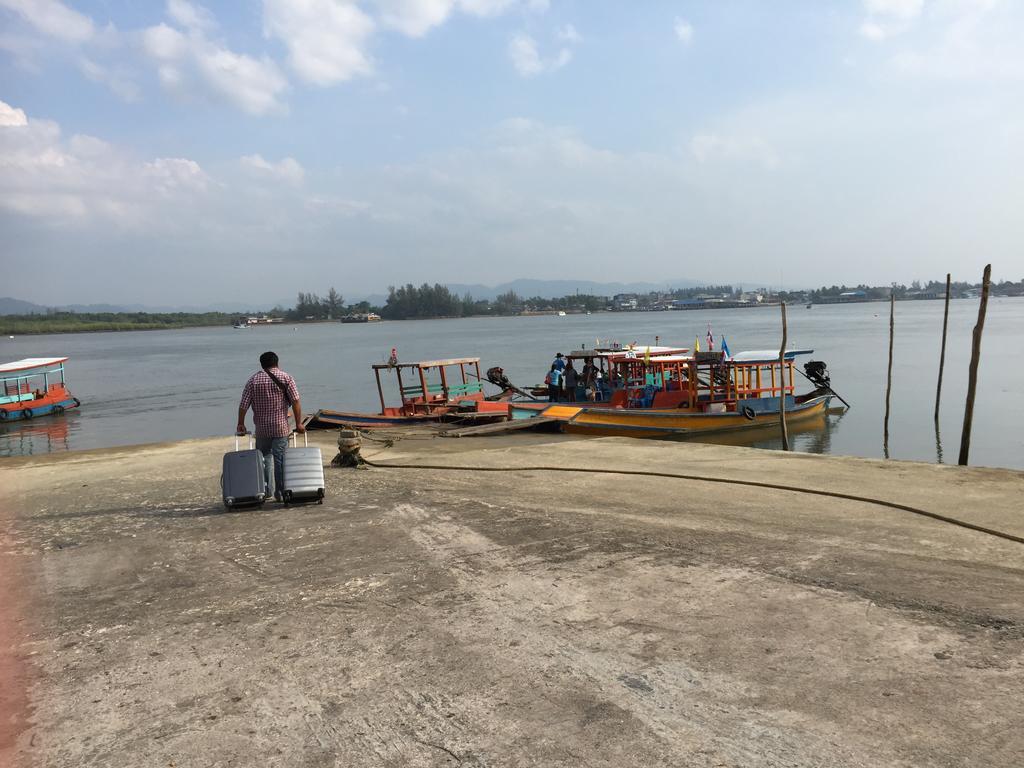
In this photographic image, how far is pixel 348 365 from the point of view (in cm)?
6719

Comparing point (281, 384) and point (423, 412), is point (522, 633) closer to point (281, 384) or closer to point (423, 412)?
point (281, 384)

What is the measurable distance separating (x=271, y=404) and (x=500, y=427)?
33.8 feet

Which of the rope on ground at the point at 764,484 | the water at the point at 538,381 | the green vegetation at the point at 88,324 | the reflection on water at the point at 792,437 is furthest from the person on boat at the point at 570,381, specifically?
the green vegetation at the point at 88,324

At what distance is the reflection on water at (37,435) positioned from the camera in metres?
28.6

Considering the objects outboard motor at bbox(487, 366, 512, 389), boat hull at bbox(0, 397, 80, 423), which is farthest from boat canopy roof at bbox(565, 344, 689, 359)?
boat hull at bbox(0, 397, 80, 423)

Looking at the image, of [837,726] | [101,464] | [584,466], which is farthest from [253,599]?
[101,464]

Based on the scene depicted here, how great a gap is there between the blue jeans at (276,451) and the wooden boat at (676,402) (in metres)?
11.5

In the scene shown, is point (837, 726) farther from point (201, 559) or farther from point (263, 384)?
point (263, 384)

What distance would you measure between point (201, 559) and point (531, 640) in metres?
3.43

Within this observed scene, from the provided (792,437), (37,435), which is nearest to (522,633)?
(792,437)

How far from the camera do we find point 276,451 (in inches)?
335

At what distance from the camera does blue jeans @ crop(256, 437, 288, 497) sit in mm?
8453

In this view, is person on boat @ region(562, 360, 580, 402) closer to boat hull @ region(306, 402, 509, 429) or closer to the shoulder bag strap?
boat hull @ region(306, 402, 509, 429)

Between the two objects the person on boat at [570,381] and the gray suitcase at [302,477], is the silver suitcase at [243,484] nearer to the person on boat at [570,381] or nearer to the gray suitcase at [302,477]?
the gray suitcase at [302,477]
